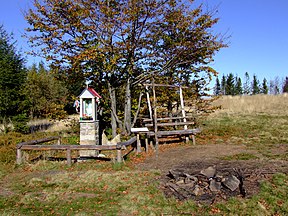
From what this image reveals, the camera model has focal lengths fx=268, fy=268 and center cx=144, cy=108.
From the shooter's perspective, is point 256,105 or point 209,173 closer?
point 209,173

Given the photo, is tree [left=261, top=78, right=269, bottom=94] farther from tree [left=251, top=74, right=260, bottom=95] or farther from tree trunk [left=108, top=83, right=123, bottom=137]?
tree trunk [left=108, top=83, right=123, bottom=137]

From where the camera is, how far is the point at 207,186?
5.73 meters

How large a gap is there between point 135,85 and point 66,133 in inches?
189

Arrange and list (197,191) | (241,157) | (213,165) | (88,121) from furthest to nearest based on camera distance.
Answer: (88,121)
(241,157)
(213,165)
(197,191)

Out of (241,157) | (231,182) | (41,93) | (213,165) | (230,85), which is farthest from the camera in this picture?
(230,85)

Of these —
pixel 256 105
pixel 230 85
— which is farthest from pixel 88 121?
pixel 230 85

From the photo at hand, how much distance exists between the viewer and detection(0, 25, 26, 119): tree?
14969 mm

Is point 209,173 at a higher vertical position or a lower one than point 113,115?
lower

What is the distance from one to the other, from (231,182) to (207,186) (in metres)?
0.51

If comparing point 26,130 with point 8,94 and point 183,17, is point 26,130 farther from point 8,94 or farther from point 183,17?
point 183,17

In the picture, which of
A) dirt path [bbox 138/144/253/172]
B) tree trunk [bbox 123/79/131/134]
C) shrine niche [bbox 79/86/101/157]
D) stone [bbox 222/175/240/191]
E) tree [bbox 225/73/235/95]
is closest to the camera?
stone [bbox 222/175/240/191]

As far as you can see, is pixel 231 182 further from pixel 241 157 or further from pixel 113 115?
pixel 113 115

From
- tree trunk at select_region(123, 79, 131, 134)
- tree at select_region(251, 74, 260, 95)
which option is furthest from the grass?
tree at select_region(251, 74, 260, 95)

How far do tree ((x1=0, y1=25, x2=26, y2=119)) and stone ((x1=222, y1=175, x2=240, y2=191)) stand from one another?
1306cm
